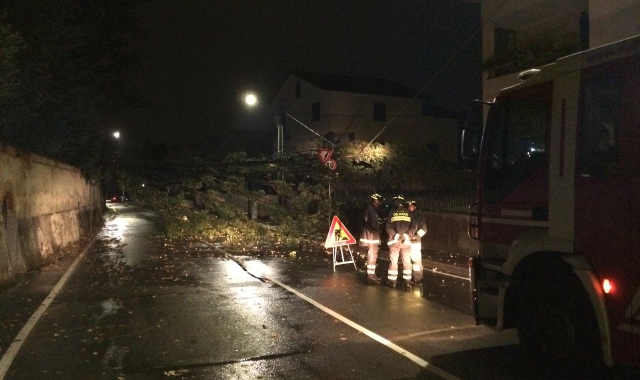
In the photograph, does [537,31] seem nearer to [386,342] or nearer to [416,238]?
[416,238]

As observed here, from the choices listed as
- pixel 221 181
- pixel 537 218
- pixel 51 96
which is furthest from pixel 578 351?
pixel 221 181

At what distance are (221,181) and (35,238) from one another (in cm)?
826

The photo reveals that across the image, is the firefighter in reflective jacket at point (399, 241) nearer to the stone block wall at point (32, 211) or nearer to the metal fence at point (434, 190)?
the metal fence at point (434, 190)

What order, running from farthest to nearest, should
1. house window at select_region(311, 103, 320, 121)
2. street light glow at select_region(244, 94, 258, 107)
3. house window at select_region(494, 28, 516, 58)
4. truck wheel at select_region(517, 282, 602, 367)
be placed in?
house window at select_region(311, 103, 320, 121) → street light glow at select_region(244, 94, 258, 107) → house window at select_region(494, 28, 516, 58) → truck wheel at select_region(517, 282, 602, 367)

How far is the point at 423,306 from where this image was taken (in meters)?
9.27

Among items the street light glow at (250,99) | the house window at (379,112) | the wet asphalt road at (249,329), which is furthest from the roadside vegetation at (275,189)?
the house window at (379,112)

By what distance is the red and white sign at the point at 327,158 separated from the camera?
19.0 meters

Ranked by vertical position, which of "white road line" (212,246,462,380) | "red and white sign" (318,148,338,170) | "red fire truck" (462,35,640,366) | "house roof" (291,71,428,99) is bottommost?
"white road line" (212,246,462,380)

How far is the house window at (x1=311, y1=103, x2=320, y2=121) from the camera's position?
39719mm

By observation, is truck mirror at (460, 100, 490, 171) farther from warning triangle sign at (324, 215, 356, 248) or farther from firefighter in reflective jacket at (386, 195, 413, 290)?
warning triangle sign at (324, 215, 356, 248)

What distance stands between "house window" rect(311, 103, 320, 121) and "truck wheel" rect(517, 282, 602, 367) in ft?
113

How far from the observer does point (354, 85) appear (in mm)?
41719

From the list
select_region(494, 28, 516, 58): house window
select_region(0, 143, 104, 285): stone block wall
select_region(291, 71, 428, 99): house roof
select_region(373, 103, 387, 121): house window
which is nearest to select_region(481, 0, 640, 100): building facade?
select_region(494, 28, 516, 58): house window

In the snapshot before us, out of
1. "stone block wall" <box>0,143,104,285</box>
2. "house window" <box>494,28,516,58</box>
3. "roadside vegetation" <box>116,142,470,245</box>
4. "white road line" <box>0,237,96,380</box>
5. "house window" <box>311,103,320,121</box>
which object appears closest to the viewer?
"white road line" <box>0,237,96,380</box>
